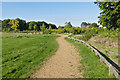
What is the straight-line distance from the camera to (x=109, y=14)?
19766 mm

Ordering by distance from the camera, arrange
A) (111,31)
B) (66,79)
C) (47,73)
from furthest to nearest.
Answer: (111,31)
(47,73)
(66,79)

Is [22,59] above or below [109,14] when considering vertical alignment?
A: below

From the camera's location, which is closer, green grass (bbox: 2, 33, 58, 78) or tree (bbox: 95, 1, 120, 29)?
green grass (bbox: 2, 33, 58, 78)

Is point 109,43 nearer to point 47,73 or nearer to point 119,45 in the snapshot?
point 119,45

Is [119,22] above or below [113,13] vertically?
below

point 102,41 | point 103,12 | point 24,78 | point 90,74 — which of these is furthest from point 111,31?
Result: point 24,78

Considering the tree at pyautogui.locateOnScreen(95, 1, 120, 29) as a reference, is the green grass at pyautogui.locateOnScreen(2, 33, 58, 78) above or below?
below

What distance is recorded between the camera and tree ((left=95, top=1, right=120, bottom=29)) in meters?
19.0

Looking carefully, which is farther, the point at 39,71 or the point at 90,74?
the point at 39,71

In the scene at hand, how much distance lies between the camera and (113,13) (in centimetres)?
1881

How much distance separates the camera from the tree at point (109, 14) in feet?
62.2

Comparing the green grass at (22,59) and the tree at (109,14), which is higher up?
the tree at (109,14)

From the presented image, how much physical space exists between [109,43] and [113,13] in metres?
5.75

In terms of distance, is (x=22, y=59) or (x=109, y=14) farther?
(x=109, y=14)
